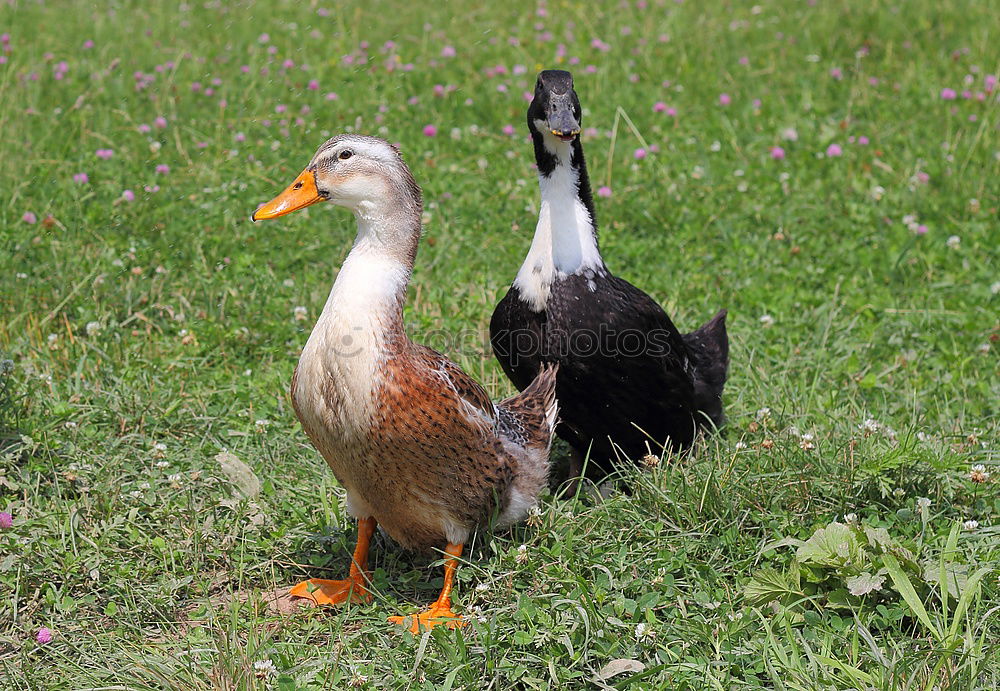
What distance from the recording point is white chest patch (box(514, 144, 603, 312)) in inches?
141

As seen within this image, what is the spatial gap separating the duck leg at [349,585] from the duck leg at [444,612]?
0.58 ft

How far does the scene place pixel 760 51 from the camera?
731cm

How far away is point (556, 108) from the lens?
136 inches

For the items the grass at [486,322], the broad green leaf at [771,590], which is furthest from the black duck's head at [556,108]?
the broad green leaf at [771,590]

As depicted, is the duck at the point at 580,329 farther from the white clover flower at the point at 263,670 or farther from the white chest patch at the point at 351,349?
the white clover flower at the point at 263,670

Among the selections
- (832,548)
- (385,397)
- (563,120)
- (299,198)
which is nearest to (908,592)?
(832,548)

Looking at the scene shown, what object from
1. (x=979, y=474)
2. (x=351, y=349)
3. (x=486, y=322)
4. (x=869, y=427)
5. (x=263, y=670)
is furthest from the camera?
(x=486, y=322)

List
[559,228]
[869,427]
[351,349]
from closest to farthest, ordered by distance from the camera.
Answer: [351,349] → [869,427] → [559,228]

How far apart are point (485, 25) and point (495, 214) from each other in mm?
2697

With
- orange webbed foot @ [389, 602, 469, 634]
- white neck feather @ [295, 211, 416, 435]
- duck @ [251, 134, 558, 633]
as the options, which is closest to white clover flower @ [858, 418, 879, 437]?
duck @ [251, 134, 558, 633]

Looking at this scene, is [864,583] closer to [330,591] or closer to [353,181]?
[330,591]

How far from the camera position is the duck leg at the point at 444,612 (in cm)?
294

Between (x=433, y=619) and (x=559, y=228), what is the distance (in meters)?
1.40

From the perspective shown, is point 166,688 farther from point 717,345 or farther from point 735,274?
point 735,274
